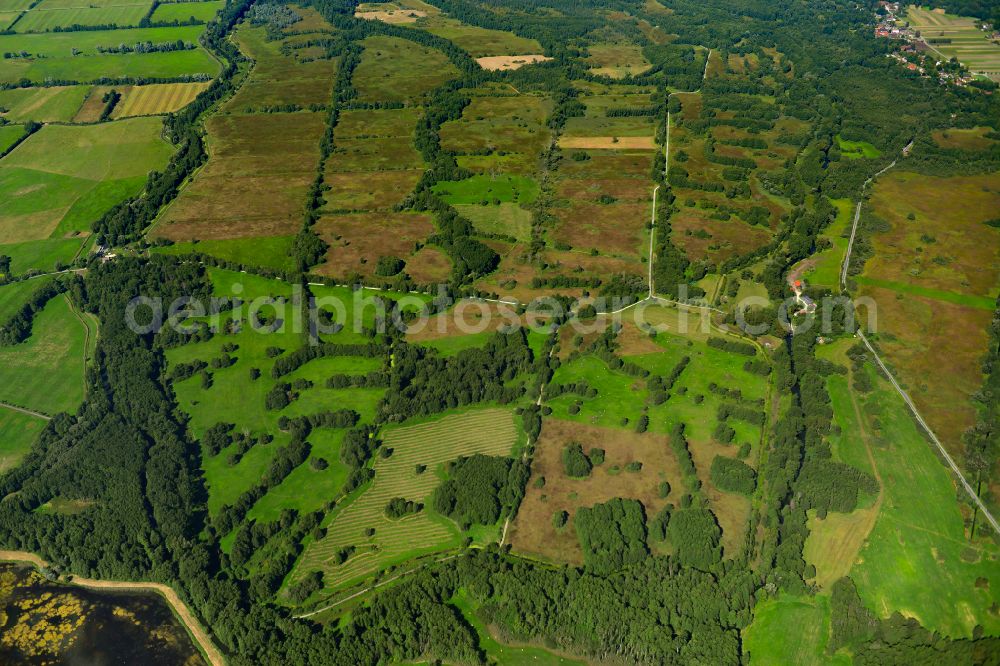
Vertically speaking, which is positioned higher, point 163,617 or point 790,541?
point 790,541

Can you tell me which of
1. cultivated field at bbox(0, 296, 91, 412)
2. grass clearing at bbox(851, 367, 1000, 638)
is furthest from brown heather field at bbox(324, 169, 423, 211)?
grass clearing at bbox(851, 367, 1000, 638)

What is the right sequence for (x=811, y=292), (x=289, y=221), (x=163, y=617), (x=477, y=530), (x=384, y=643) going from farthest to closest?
(x=289, y=221), (x=811, y=292), (x=477, y=530), (x=163, y=617), (x=384, y=643)

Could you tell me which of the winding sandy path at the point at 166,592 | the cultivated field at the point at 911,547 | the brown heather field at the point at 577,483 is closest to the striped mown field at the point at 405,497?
the brown heather field at the point at 577,483

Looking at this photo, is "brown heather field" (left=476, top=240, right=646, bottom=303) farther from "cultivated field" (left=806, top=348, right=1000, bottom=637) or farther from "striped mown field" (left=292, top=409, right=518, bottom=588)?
"cultivated field" (left=806, top=348, right=1000, bottom=637)

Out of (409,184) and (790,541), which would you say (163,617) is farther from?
(409,184)

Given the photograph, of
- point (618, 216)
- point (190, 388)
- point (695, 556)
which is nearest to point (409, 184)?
point (618, 216)

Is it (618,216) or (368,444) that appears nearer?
(368,444)

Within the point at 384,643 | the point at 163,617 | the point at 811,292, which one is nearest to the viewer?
the point at 384,643
